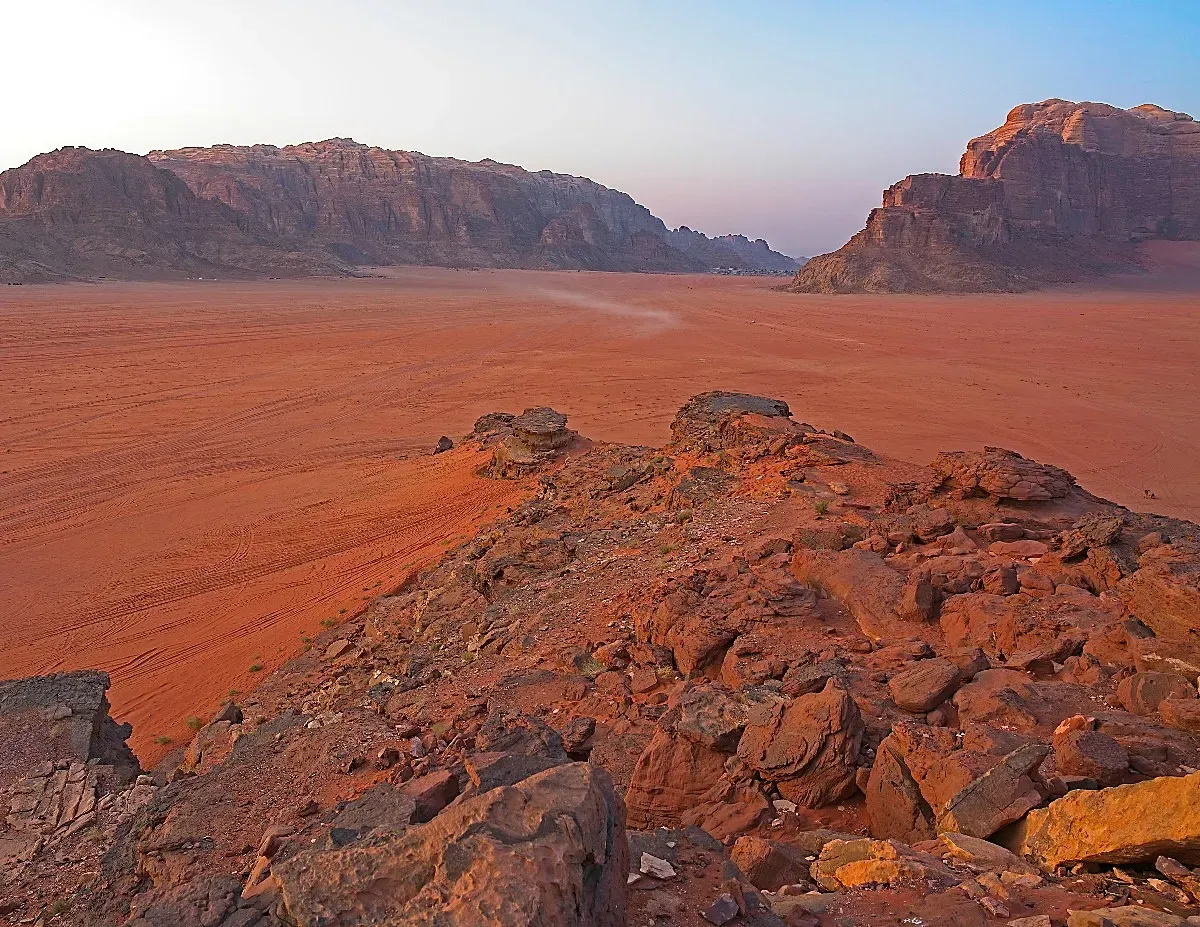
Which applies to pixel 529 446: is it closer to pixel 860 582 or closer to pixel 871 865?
pixel 860 582

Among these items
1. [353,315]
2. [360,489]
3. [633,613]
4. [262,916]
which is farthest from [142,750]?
[353,315]

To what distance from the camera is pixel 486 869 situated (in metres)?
2.34

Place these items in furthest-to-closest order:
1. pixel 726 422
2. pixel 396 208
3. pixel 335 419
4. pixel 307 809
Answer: pixel 396 208
pixel 335 419
pixel 726 422
pixel 307 809

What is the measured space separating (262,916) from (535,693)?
11.0 ft

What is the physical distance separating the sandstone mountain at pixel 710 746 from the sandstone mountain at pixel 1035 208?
6976cm

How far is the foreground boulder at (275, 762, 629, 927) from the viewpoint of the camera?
88.8 inches

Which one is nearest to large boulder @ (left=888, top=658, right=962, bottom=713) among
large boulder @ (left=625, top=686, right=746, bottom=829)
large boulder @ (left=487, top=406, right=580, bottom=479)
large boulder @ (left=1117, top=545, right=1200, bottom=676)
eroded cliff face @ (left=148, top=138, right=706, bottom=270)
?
large boulder @ (left=625, top=686, right=746, bottom=829)

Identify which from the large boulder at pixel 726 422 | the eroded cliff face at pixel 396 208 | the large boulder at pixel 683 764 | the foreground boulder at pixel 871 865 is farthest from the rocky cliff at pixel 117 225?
the foreground boulder at pixel 871 865

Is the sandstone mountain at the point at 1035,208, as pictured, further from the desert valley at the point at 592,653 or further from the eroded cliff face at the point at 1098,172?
the desert valley at the point at 592,653

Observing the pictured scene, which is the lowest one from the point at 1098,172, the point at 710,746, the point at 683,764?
the point at 683,764

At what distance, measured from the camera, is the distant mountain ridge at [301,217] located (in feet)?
227

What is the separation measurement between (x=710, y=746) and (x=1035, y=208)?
325 feet

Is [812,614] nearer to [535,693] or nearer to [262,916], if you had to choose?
[535,693]

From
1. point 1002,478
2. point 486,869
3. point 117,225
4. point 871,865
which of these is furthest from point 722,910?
point 117,225
